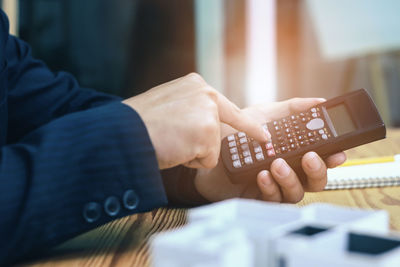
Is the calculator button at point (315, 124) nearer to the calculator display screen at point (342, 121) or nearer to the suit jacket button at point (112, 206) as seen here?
the calculator display screen at point (342, 121)

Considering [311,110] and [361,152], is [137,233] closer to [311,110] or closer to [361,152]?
[311,110]

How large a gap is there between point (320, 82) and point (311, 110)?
1.55 m

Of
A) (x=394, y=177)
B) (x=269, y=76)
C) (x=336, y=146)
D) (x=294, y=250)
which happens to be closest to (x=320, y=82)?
(x=269, y=76)

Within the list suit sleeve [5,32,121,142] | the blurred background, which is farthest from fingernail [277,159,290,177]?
the blurred background

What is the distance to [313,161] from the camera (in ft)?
1.89

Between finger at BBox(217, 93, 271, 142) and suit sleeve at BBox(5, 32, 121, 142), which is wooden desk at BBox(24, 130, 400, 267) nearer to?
finger at BBox(217, 93, 271, 142)

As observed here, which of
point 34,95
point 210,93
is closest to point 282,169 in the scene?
point 210,93

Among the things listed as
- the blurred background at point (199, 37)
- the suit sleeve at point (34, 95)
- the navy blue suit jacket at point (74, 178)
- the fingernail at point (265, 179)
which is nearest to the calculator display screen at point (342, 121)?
the fingernail at point (265, 179)

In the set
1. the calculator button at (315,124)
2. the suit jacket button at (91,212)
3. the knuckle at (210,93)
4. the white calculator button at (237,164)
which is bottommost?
the white calculator button at (237,164)

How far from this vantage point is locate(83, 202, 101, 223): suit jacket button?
0.42m

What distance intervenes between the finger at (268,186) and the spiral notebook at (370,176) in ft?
0.45

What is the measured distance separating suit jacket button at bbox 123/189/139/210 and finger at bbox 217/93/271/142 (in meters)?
0.16

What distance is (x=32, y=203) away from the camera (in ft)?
1.33

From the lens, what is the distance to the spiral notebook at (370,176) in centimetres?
70
